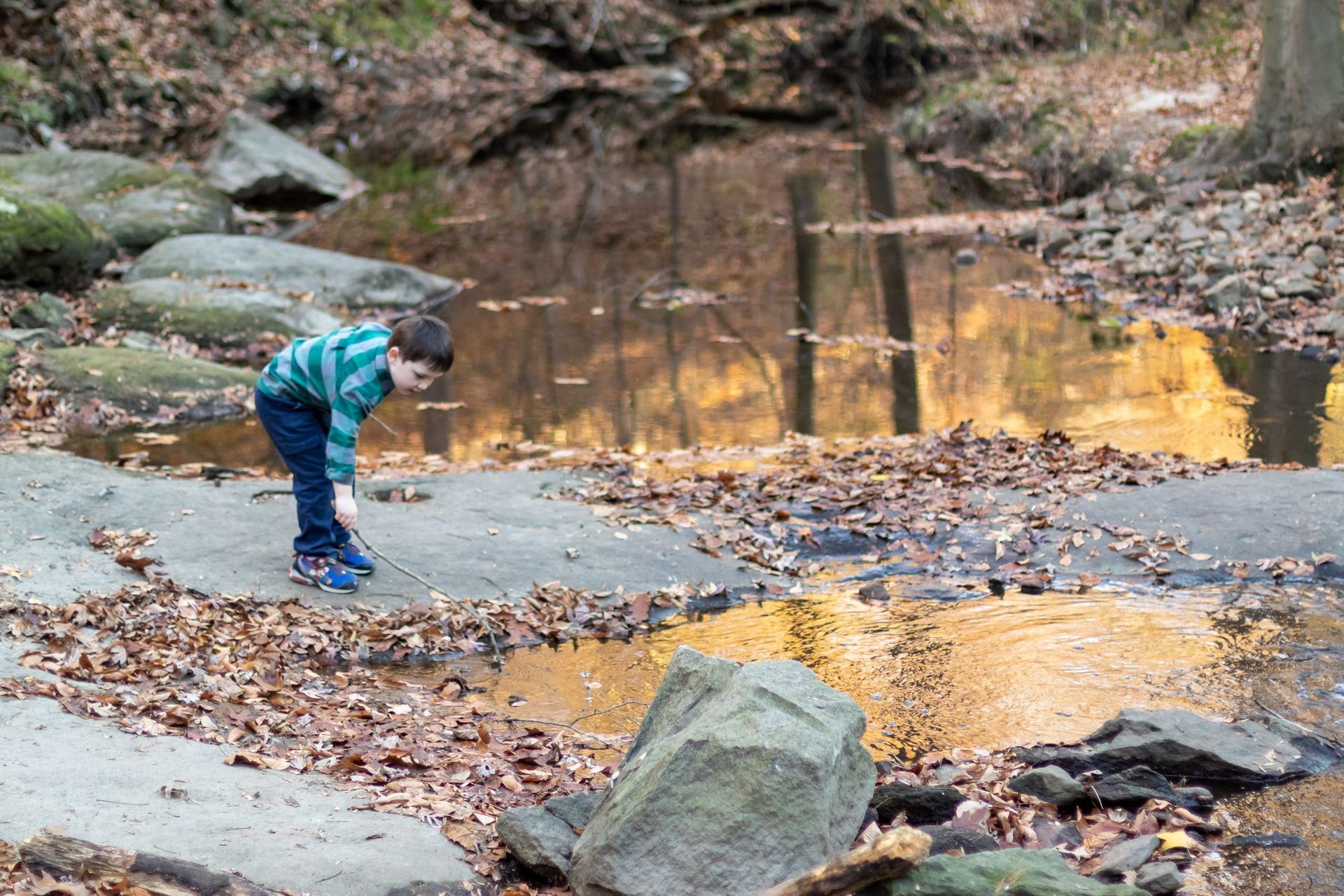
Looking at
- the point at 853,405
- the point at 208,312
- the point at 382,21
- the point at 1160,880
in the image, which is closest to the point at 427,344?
the point at 1160,880

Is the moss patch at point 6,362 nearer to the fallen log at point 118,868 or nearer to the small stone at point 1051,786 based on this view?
the fallen log at point 118,868

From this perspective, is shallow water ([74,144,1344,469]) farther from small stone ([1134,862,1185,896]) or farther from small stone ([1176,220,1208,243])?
small stone ([1134,862,1185,896])

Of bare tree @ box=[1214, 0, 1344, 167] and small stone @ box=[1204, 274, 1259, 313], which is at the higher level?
bare tree @ box=[1214, 0, 1344, 167]

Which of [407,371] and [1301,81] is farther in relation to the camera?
[1301,81]

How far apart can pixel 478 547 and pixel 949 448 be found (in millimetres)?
3337

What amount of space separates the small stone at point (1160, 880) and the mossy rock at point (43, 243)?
11.1 meters

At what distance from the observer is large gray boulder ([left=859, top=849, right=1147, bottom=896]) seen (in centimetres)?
329

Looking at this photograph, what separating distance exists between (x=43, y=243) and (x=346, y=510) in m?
8.12

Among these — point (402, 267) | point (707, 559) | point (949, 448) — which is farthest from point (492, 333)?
point (707, 559)

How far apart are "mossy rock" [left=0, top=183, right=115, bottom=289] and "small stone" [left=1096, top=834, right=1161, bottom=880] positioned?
10985 mm

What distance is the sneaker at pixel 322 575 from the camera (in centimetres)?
595

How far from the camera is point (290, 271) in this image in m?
13.6

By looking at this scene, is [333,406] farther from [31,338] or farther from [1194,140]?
[1194,140]

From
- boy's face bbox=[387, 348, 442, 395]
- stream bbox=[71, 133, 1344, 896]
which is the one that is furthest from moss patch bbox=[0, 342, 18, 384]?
boy's face bbox=[387, 348, 442, 395]
